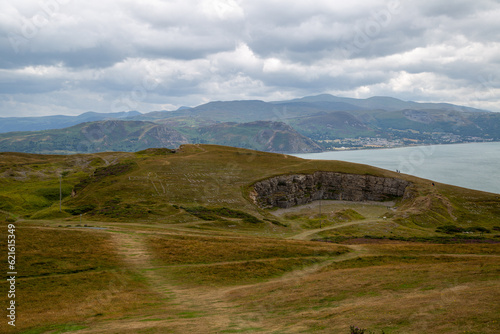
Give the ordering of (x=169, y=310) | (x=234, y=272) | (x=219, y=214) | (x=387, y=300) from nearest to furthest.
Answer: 1. (x=387, y=300)
2. (x=169, y=310)
3. (x=234, y=272)
4. (x=219, y=214)

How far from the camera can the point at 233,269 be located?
5372 centimetres

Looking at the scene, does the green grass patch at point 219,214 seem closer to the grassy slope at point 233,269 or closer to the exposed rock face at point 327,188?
the grassy slope at point 233,269

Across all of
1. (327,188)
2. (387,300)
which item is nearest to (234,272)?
(387,300)

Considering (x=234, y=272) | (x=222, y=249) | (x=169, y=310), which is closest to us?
(x=169, y=310)

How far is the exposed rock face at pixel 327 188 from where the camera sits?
13862cm

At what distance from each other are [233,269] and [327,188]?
107996 mm

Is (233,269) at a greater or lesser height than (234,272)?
greater

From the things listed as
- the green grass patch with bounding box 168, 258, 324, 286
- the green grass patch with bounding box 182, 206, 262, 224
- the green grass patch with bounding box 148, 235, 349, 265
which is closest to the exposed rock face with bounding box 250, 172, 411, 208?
the green grass patch with bounding box 182, 206, 262, 224

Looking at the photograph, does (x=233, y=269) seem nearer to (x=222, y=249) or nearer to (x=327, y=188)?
(x=222, y=249)

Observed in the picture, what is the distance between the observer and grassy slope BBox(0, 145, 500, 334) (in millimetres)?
30141

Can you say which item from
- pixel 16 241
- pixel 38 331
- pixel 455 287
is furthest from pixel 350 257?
pixel 16 241

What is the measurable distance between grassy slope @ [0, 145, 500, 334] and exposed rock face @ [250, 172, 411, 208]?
56.3 feet

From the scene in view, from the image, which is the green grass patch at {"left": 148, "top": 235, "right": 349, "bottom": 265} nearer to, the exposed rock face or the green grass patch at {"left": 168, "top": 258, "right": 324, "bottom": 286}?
the green grass patch at {"left": 168, "top": 258, "right": 324, "bottom": 286}

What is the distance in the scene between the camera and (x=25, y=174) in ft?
481
